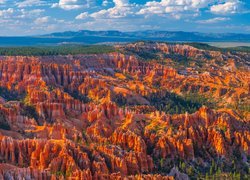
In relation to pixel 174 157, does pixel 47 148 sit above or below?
above

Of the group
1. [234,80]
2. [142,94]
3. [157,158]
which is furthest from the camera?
[234,80]

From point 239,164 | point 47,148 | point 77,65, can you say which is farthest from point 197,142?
point 77,65

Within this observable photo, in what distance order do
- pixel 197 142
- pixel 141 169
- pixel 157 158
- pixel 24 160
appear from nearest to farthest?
1. pixel 24 160
2. pixel 141 169
3. pixel 157 158
4. pixel 197 142

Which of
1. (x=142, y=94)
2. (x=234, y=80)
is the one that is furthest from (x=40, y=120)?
(x=234, y=80)

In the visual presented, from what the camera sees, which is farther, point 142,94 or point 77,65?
point 77,65

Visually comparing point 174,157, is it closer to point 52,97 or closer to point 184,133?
point 184,133

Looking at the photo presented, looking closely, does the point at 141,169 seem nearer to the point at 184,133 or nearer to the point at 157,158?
the point at 157,158
